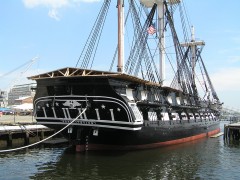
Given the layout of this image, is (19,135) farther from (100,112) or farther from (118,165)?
(118,165)

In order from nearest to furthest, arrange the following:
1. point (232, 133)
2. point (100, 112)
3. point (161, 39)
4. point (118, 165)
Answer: point (118, 165)
point (100, 112)
point (232, 133)
point (161, 39)

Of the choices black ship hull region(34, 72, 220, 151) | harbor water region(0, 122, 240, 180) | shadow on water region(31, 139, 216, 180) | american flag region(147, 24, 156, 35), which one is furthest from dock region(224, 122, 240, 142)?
shadow on water region(31, 139, 216, 180)

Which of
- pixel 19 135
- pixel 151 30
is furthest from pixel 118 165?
pixel 151 30

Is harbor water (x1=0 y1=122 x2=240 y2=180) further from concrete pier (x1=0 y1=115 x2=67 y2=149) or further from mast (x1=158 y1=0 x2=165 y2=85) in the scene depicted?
mast (x1=158 y1=0 x2=165 y2=85)

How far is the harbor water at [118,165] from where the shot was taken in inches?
731

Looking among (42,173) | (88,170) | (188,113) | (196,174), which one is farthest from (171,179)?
(188,113)

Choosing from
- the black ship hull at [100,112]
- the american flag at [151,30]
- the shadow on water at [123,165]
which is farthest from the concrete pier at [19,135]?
the american flag at [151,30]

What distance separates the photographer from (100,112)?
24.5 m

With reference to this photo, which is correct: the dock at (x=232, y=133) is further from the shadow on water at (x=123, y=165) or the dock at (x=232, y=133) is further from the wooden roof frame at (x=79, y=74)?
the wooden roof frame at (x=79, y=74)

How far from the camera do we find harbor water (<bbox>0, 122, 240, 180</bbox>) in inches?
731

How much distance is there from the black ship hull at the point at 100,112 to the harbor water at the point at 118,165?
3.23 feet

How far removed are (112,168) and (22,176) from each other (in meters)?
5.11

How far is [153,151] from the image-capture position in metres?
27.4

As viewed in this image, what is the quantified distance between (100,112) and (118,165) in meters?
4.71
